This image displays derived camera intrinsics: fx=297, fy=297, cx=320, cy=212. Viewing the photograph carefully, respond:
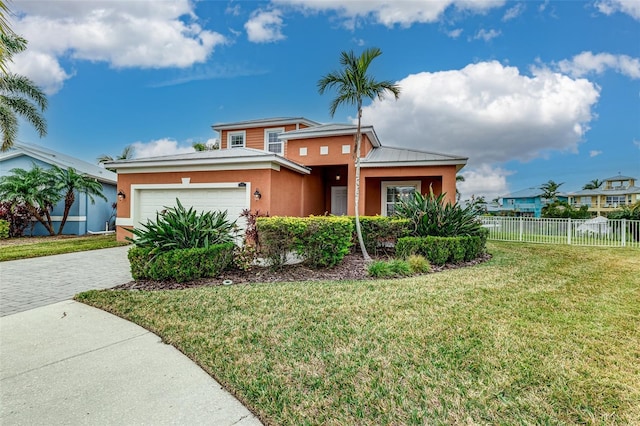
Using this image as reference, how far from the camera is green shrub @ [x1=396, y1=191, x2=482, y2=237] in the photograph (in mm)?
9242

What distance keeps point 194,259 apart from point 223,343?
3.23m

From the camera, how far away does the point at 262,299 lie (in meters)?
5.08

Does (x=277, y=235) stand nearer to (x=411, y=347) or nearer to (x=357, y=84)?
(x=411, y=347)

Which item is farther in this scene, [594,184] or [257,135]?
[594,184]

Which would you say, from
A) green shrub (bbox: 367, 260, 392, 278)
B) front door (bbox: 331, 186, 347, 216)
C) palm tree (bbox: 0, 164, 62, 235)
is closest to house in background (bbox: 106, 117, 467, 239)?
front door (bbox: 331, 186, 347, 216)

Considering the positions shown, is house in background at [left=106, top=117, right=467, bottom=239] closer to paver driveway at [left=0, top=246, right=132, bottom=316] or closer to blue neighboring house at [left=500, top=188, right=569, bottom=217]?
paver driveway at [left=0, top=246, right=132, bottom=316]

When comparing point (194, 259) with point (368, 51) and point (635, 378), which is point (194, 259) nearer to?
point (635, 378)

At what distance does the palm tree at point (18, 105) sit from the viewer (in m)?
14.2

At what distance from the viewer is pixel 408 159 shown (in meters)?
12.6

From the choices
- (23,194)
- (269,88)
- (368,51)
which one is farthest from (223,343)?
(23,194)

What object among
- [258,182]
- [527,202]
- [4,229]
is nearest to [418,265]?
[258,182]

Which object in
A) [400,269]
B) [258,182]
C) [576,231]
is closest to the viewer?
[400,269]

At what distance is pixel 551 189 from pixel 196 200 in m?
53.1

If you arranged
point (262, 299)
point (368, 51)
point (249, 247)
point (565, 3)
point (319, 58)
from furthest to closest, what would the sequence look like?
point (319, 58) < point (565, 3) < point (368, 51) < point (249, 247) < point (262, 299)
